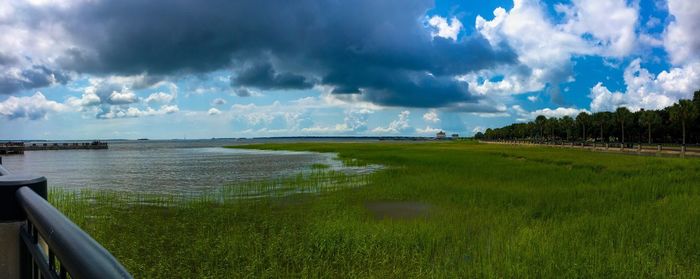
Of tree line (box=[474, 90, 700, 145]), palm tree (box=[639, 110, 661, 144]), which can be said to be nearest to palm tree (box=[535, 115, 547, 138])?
tree line (box=[474, 90, 700, 145])

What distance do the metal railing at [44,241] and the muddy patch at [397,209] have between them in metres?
14.5

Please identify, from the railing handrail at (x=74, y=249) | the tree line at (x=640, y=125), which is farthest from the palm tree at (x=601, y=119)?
the railing handrail at (x=74, y=249)

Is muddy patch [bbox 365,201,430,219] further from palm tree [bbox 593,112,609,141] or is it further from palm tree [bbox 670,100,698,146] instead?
palm tree [bbox 593,112,609,141]

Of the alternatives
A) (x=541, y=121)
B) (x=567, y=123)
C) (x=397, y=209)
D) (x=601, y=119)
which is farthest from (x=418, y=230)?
(x=541, y=121)

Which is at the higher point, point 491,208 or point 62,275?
point 62,275

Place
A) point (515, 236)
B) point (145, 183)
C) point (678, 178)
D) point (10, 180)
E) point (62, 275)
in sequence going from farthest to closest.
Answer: point (145, 183)
point (678, 178)
point (515, 236)
point (10, 180)
point (62, 275)

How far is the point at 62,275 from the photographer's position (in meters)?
2.09

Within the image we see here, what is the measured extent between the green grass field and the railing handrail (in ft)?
27.0

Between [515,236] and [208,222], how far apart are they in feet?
34.6

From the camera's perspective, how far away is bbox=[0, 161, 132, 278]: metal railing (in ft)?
5.27

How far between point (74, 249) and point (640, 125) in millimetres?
136385

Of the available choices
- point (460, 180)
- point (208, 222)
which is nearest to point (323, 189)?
point (460, 180)

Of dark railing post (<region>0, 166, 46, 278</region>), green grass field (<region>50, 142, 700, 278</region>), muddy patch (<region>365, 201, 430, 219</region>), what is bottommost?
muddy patch (<region>365, 201, 430, 219</region>)

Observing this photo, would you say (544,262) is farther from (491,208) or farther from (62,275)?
(62,275)
